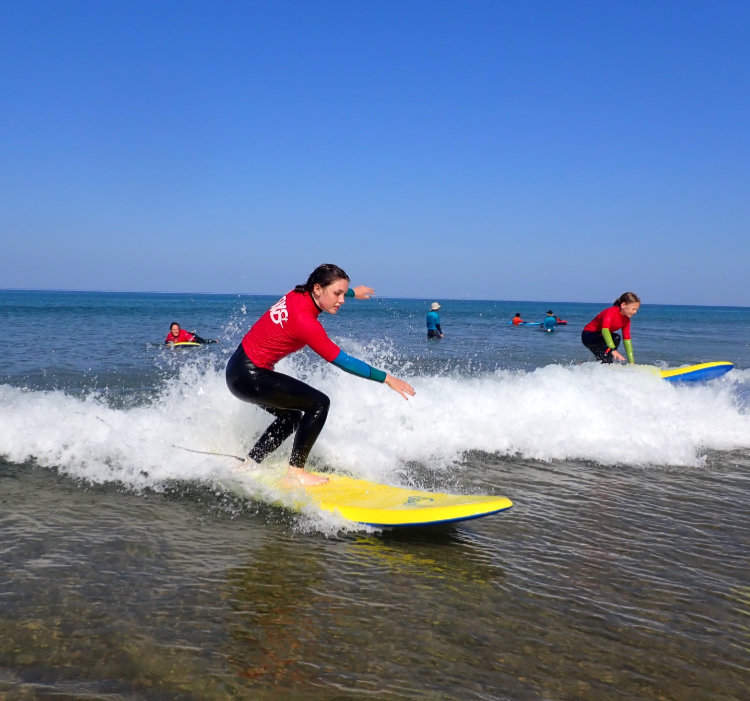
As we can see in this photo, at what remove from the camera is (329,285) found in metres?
5.20

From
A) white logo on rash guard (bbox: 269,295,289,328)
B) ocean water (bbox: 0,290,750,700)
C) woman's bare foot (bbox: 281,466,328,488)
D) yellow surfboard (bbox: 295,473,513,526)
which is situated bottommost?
ocean water (bbox: 0,290,750,700)

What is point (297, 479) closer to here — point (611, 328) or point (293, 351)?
point (293, 351)

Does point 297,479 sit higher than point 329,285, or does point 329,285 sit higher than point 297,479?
point 329,285

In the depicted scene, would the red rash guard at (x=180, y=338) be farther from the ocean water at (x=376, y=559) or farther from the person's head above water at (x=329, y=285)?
the person's head above water at (x=329, y=285)

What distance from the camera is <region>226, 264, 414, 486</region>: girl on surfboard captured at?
5.16 m

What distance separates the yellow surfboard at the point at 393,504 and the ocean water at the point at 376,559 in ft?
0.49

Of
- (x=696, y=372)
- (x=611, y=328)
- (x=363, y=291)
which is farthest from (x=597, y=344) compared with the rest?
(x=363, y=291)

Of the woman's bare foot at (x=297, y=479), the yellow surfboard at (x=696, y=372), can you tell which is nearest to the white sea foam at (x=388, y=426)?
the woman's bare foot at (x=297, y=479)

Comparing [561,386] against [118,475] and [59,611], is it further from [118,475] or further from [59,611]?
[59,611]

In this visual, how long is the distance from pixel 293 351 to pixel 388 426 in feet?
10.0

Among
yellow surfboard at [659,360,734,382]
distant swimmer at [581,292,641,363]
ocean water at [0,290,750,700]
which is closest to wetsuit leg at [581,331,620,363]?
distant swimmer at [581,292,641,363]

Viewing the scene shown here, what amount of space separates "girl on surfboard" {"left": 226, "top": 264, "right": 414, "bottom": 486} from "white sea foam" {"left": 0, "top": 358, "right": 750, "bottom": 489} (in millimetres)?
850

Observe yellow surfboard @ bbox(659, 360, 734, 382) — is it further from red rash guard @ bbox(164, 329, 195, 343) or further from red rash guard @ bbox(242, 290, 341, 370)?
red rash guard @ bbox(164, 329, 195, 343)

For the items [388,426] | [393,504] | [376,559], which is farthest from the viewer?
[388,426]
